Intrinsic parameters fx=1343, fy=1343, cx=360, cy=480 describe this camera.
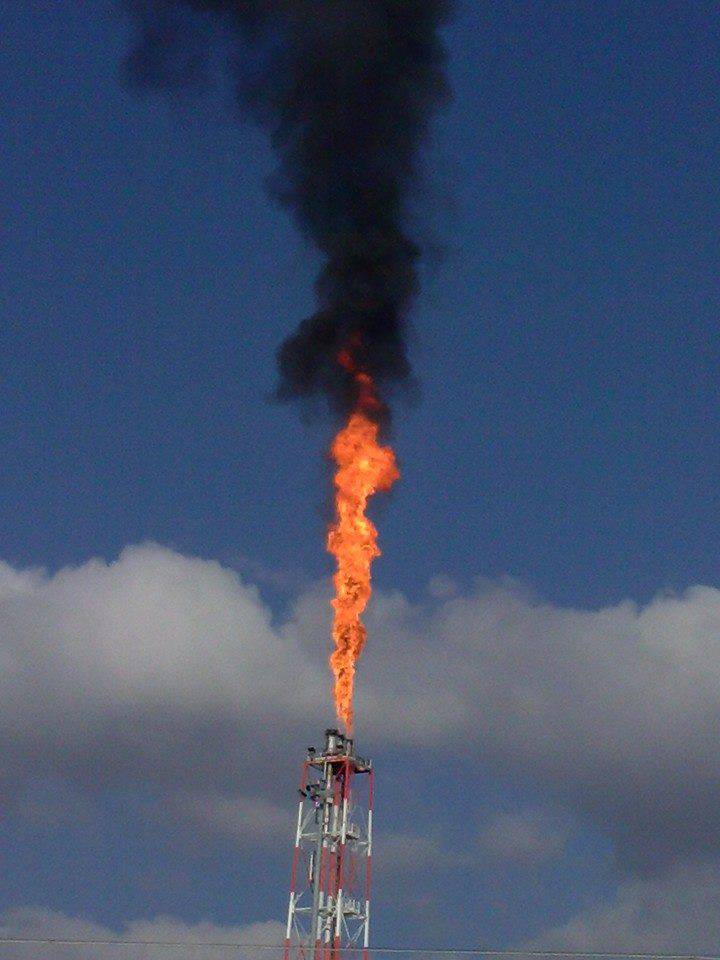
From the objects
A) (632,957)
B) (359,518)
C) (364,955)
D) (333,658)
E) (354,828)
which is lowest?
(632,957)

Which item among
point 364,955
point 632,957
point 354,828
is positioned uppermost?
point 354,828

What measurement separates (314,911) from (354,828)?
8285 millimetres

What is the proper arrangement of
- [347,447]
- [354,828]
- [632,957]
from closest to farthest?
[632,957]
[347,447]
[354,828]

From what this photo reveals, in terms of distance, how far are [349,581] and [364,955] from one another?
3280cm

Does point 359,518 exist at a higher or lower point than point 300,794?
higher

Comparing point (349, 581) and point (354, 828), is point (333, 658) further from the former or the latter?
point (354, 828)

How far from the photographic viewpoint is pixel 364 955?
118m

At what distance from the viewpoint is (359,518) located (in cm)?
11681

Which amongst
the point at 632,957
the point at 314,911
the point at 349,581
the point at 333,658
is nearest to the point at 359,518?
the point at 349,581

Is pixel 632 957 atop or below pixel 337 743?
below

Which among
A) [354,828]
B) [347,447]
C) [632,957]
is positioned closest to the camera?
[632,957]

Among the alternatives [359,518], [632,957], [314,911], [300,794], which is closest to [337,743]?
[300,794]

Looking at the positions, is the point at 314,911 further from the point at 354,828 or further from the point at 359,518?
the point at 359,518

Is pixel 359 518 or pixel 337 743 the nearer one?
pixel 359 518
